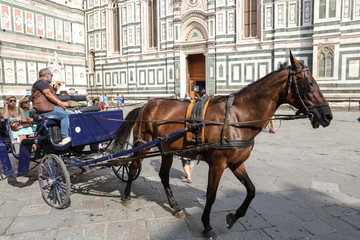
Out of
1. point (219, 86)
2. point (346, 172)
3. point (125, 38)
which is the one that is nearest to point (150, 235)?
point (346, 172)

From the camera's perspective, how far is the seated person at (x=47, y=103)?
390 cm

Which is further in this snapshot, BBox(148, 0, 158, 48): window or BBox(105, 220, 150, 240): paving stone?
BBox(148, 0, 158, 48): window

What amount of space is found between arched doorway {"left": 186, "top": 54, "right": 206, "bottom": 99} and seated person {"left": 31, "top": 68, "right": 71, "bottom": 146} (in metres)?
18.1

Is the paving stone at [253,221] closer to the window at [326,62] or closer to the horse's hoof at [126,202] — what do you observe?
the horse's hoof at [126,202]

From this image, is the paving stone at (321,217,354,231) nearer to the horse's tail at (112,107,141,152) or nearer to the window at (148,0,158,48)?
the horse's tail at (112,107,141,152)

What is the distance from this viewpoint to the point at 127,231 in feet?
10.2

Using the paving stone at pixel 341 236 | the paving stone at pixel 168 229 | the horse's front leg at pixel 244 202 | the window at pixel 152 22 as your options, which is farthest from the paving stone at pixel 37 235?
the window at pixel 152 22

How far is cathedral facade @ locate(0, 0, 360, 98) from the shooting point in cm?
1552

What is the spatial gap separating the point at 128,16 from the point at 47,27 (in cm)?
959

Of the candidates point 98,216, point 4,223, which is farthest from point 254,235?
point 4,223

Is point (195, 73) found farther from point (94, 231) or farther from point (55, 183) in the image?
point (94, 231)

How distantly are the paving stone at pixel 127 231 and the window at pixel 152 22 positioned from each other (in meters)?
21.8

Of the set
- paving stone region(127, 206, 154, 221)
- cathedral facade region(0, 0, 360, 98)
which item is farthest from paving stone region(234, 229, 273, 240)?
cathedral facade region(0, 0, 360, 98)

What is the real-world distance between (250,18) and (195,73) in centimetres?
579
